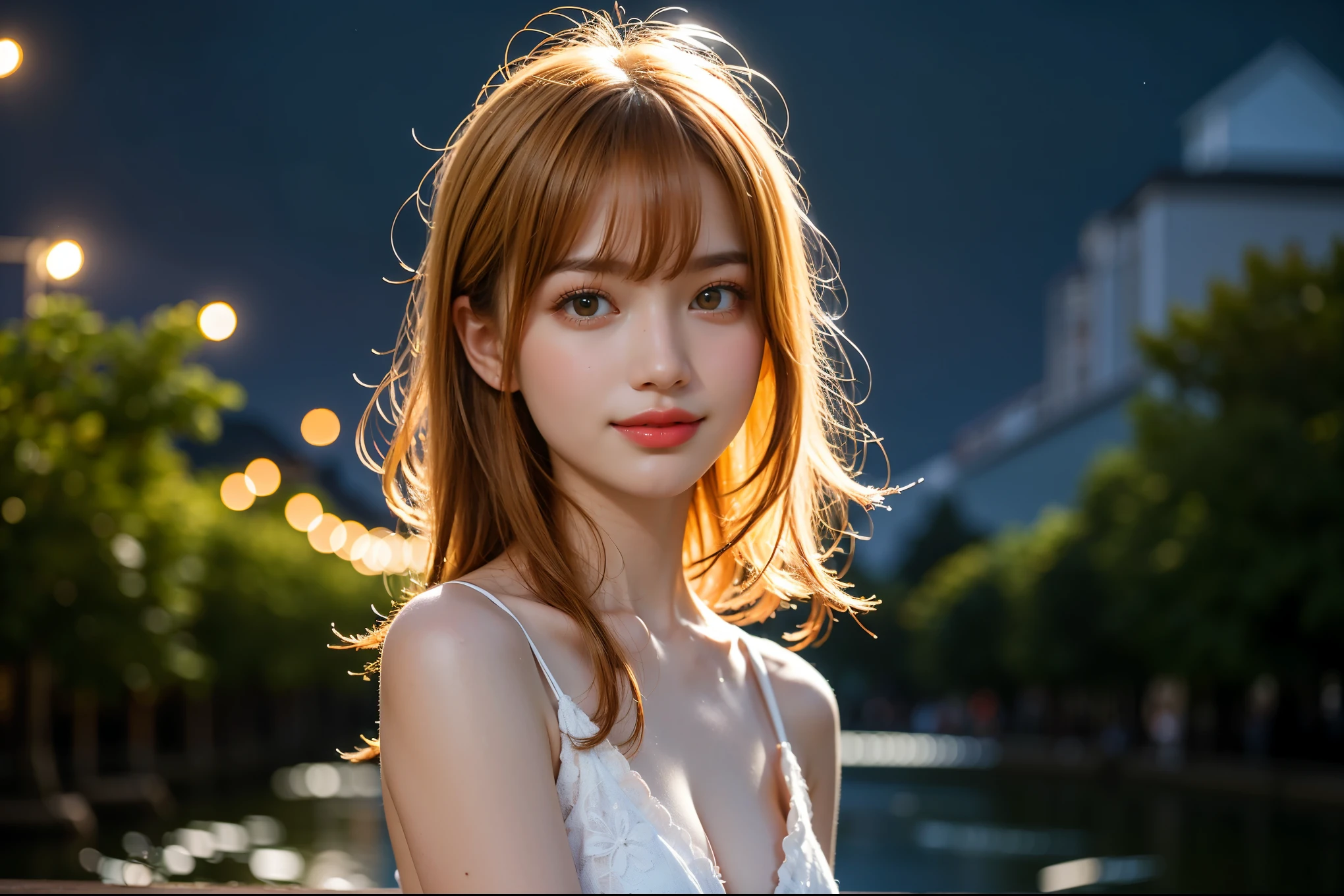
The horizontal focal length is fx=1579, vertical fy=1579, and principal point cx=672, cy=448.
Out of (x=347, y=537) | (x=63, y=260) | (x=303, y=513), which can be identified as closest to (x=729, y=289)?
(x=63, y=260)

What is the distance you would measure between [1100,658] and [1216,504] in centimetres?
1711

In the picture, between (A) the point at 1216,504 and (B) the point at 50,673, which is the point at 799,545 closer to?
(B) the point at 50,673

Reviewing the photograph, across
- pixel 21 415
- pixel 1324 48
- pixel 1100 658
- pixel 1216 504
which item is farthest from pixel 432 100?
pixel 1324 48

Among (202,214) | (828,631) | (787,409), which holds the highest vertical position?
(202,214)

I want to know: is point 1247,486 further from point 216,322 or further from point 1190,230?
point 1190,230

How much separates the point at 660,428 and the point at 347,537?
55.8 m

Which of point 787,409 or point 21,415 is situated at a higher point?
point 21,415

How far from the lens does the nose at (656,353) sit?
1.74 m

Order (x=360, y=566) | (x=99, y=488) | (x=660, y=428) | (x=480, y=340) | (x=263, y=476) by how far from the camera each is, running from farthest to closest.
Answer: (x=360, y=566), (x=263, y=476), (x=99, y=488), (x=480, y=340), (x=660, y=428)

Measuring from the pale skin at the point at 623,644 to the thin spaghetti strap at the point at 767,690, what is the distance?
0.05 ft

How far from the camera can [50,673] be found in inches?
957

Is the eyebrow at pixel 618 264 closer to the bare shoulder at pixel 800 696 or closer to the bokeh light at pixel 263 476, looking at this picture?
the bare shoulder at pixel 800 696

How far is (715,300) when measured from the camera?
1.82 metres

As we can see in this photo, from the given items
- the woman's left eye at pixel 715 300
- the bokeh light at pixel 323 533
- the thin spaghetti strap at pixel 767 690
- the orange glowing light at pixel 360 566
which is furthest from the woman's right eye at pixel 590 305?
the orange glowing light at pixel 360 566
